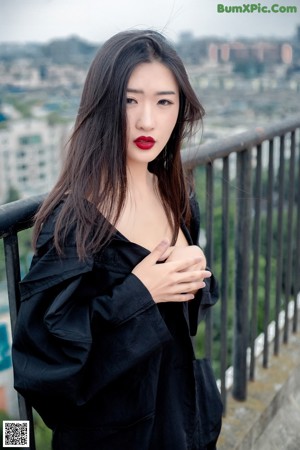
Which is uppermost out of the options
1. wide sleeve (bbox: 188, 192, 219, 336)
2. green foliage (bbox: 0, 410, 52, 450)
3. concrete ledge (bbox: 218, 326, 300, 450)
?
wide sleeve (bbox: 188, 192, 219, 336)

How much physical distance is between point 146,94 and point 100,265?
1.20ft

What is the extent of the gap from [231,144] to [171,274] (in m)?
0.78

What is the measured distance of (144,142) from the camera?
1.20 m

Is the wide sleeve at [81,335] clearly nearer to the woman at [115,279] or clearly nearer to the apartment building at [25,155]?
the woman at [115,279]

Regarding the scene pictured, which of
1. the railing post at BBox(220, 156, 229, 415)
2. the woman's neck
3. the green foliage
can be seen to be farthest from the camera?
the railing post at BBox(220, 156, 229, 415)

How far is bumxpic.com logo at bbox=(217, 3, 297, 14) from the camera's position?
1936 millimetres

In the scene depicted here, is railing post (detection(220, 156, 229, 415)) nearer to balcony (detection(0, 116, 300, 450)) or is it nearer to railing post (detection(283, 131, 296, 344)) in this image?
balcony (detection(0, 116, 300, 450))

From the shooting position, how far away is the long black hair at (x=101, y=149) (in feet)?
3.62

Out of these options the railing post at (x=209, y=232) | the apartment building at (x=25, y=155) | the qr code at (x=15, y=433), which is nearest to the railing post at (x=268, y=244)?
the railing post at (x=209, y=232)

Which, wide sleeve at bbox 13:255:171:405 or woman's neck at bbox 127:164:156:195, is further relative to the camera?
woman's neck at bbox 127:164:156:195

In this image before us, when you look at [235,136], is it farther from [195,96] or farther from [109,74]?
[109,74]

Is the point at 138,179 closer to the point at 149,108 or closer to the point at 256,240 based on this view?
the point at 149,108

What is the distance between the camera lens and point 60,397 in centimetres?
108

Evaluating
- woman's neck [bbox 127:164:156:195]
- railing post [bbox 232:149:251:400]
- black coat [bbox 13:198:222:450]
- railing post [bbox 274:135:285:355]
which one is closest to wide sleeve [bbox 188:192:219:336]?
black coat [bbox 13:198:222:450]
